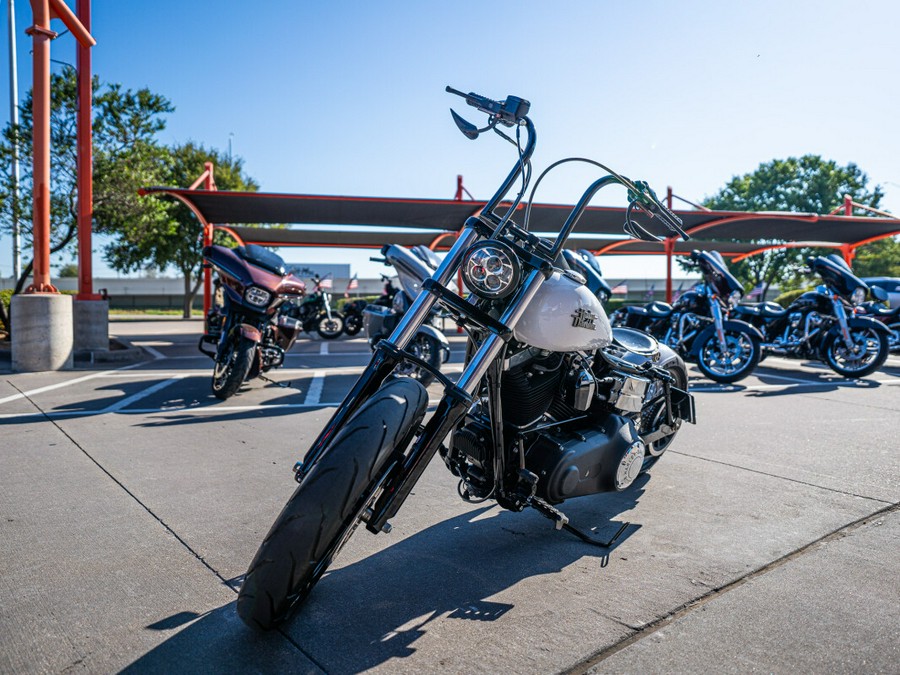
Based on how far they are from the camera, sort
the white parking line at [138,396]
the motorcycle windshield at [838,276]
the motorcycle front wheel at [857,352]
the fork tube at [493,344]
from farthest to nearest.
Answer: the motorcycle windshield at [838,276]
the motorcycle front wheel at [857,352]
the white parking line at [138,396]
the fork tube at [493,344]

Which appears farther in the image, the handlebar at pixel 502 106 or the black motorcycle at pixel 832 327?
the black motorcycle at pixel 832 327

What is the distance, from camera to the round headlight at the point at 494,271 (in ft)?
7.63

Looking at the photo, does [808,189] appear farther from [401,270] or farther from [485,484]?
[485,484]

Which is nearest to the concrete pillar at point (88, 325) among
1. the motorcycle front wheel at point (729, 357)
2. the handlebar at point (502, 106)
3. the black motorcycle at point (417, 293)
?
the black motorcycle at point (417, 293)

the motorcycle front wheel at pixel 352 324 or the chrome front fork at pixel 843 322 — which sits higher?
the chrome front fork at pixel 843 322

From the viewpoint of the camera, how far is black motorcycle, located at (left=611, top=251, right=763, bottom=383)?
765 centimetres

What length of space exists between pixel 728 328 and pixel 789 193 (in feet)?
124

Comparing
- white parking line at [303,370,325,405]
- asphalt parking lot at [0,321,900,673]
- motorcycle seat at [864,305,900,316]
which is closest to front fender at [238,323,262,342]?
white parking line at [303,370,325,405]

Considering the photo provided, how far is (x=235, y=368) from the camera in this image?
5.91 metres

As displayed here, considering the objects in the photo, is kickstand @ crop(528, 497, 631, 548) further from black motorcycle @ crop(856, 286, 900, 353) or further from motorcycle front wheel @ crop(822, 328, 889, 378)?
black motorcycle @ crop(856, 286, 900, 353)

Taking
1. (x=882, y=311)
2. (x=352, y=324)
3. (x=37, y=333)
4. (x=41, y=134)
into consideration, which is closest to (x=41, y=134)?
(x=41, y=134)

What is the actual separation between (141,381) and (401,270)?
3.46 meters

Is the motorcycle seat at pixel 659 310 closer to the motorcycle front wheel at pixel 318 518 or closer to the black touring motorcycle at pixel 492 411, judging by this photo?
the black touring motorcycle at pixel 492 411

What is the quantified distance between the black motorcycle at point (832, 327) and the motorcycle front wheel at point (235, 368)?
6.49 m
